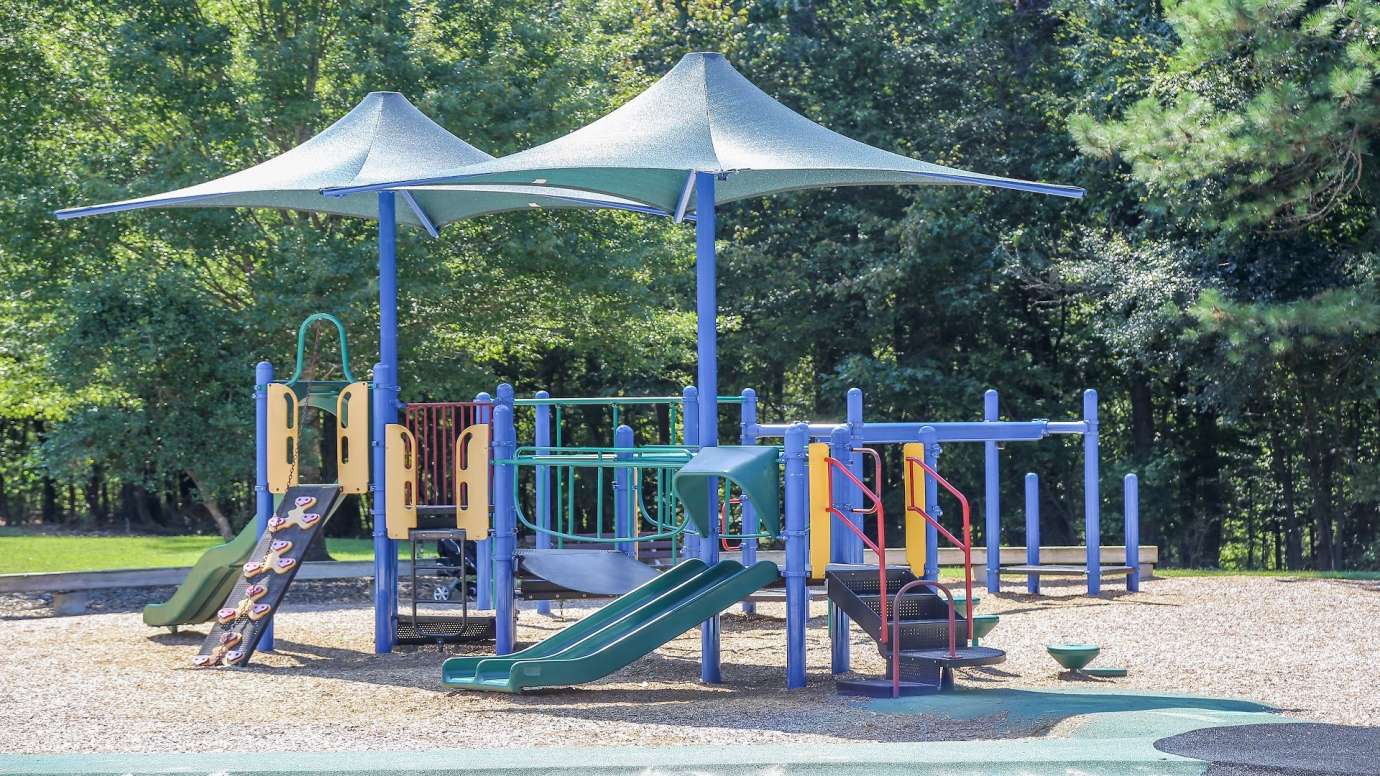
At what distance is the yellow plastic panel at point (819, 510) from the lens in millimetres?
8117

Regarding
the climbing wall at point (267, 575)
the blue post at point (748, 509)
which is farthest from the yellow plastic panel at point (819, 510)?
the climbing wall at point (267, 575)

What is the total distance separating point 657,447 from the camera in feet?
30.6

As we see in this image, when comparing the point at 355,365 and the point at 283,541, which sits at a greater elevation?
the point at 355,365

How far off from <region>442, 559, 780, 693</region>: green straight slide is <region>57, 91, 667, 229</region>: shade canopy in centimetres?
321

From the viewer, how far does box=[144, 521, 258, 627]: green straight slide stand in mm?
10953

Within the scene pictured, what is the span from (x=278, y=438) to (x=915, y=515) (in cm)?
453

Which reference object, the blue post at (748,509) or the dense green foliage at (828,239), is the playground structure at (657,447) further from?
the dense green foliage at (828,239)

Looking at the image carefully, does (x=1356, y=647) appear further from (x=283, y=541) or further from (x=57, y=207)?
(x=57, y=207)

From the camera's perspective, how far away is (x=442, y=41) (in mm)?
17484

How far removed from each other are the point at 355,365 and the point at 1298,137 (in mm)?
10056

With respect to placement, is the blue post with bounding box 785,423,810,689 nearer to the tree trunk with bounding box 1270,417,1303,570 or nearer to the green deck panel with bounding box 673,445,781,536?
the green deck panel with bounding box 673,445,781,536

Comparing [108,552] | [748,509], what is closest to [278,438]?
[748,509]

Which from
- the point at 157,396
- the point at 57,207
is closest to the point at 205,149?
the point at 57,207

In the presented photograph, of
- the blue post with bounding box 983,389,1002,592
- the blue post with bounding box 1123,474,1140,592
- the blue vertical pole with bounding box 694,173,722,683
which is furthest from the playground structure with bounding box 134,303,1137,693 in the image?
the blue post with bounding box 1123,474,1140,592
